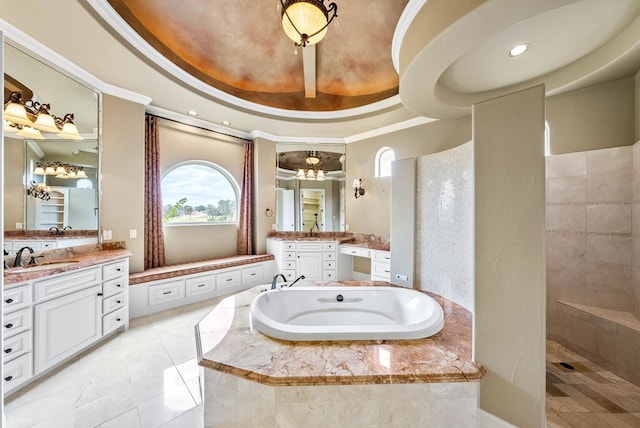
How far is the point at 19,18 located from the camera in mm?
1884

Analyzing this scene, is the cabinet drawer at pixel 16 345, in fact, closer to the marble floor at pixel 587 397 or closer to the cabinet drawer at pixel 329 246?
the cabinet drawer at pixel 329 246

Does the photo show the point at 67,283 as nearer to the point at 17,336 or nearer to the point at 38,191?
the point at 17,336

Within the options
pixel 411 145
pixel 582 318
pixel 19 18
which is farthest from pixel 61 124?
pixel 582 318

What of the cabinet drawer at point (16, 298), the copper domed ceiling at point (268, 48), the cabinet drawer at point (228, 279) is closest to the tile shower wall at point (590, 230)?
the copper domed ceiling at point (268, 48)

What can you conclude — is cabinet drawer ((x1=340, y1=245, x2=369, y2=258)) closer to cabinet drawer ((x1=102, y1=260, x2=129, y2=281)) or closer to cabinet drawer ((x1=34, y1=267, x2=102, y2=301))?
cabinet drawer ((x1=102, y1=260, x2=129, y2=281))

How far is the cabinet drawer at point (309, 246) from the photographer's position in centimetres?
418

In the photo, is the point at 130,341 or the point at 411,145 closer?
the point at 130,341

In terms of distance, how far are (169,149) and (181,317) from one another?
2.51 metres

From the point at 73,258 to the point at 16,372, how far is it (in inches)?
42.2

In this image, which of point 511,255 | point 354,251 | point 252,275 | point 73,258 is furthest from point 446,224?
point 73,258

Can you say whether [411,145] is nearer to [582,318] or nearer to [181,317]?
[582,318]

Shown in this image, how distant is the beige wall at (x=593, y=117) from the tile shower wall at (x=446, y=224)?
1.36 metres

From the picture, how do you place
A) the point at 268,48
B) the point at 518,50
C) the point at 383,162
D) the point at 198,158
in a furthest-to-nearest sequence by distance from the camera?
the point at 383,162 < the point at 198,158 < the point at 268,48 < the point at 518,50

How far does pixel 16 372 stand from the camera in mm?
1664
